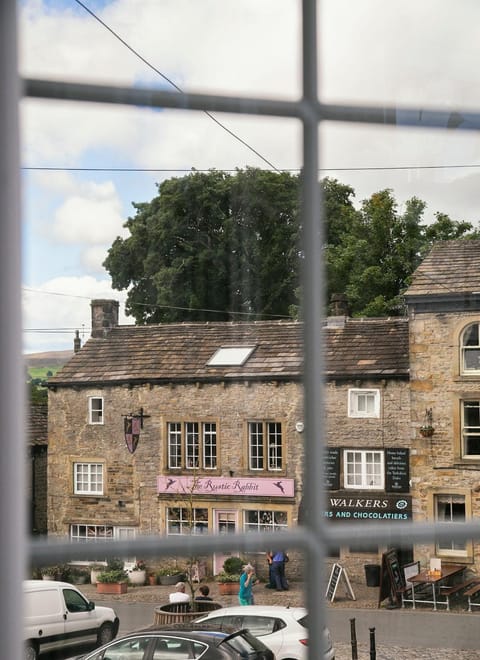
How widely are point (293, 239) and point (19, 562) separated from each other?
53cm

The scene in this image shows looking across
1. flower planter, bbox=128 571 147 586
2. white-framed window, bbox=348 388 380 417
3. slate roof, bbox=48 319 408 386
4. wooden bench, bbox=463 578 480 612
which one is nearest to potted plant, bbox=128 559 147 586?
flower planter, bbox=128 571 147 586

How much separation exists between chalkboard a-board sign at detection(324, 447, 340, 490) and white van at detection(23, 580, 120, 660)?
311 millimetres

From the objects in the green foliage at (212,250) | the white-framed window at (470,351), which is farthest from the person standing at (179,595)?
the white-framed window at (470,351)

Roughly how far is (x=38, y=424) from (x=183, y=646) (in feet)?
0.98

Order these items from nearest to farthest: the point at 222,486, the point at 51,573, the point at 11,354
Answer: the point at 11,354 → the point at 51,573 → the point at 222,486

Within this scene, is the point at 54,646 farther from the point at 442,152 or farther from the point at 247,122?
the point at 442,152

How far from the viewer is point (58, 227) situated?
3.12ft

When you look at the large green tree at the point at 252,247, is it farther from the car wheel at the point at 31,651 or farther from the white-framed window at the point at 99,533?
the car wheel at the point at 31,651

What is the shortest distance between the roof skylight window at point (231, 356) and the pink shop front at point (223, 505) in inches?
5.7

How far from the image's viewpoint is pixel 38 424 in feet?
3.13

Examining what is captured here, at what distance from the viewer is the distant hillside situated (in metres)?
0.93

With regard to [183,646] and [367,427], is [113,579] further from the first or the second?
[367,427]

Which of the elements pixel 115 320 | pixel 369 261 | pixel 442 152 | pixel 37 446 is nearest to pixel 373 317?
pixel 369 261

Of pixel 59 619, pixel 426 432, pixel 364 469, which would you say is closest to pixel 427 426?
pixel 426 432
